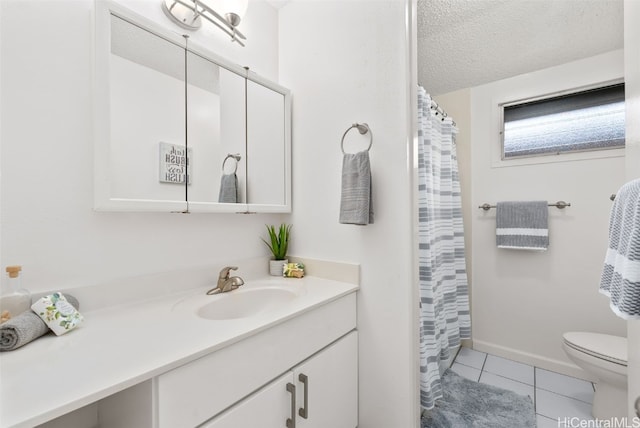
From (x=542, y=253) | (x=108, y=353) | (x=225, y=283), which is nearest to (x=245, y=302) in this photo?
(x=225, y=283)

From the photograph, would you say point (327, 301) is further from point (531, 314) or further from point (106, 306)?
point (531, 314)

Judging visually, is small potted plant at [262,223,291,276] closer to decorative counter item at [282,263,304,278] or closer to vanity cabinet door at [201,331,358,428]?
decorative counter item at [282,263,304,278]

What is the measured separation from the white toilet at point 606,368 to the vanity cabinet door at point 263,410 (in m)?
1.60

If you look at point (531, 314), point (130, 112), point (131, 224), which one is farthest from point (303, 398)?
point (531, 314)

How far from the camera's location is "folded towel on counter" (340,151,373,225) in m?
1.18

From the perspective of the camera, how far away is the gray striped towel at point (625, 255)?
0.51 m

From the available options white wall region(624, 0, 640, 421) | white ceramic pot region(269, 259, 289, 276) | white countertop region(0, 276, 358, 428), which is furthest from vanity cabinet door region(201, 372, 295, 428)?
white wall region(624, 0, 640, 421)

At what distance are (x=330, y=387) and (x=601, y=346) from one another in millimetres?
1531

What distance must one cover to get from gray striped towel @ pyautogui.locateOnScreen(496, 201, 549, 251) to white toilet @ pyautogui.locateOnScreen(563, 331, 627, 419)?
0.65 metres

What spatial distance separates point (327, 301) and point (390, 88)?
3.08 ft

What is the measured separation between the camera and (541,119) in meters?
2.13

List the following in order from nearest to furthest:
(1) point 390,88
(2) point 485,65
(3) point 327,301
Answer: (3) point 327,301, (1) point 390,88, (2) point 485,65

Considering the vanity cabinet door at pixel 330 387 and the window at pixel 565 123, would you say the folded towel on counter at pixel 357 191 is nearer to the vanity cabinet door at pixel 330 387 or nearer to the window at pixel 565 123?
the vanity cabinet door at pixel 330 387

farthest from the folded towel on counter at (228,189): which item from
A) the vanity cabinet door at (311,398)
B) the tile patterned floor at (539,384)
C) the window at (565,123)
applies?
the window at (565,123)
